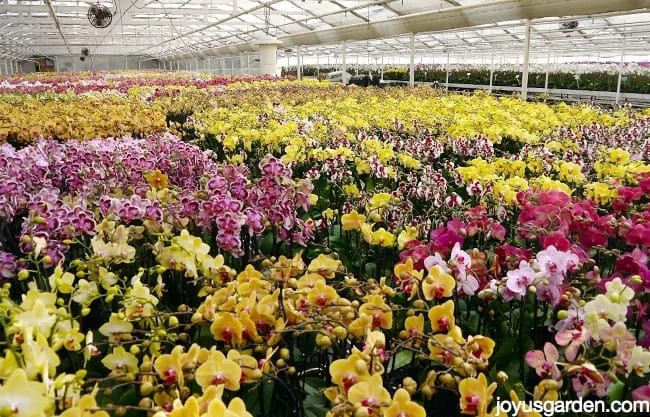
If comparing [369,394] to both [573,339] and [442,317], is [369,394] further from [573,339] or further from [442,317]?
[573,339]

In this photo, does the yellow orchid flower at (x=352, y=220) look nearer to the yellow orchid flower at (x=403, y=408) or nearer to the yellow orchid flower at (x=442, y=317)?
the yellow orchid flower at (x=442, y=317)

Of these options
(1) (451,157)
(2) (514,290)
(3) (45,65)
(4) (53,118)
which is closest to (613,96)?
(1) (451,157)

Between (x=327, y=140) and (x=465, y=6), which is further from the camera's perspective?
(x=465, y=6)

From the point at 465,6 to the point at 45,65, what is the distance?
132 feet

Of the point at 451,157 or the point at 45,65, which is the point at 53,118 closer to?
the point at 451,157

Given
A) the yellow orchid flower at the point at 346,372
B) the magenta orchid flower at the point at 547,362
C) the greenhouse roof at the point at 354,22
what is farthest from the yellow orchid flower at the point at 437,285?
the greenhouse roof at the point at 354,22

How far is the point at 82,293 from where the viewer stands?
142 cm

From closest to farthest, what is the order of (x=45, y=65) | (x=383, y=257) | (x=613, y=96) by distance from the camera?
(x=383, y=257) < (x=613, y=96) < (x=45, y=65)

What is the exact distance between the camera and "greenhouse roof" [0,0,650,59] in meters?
10.5

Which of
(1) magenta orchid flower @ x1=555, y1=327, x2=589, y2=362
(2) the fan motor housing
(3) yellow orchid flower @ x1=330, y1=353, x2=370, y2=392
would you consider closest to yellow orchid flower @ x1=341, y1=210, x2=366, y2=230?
(1) magenta orchid flower @ x1=555, y1=327, x2=589, y2=362
